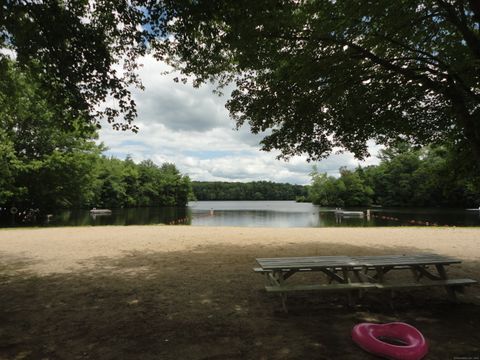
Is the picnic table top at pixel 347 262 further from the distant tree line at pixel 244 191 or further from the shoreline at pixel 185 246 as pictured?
the distant tree line at pixel 244 191

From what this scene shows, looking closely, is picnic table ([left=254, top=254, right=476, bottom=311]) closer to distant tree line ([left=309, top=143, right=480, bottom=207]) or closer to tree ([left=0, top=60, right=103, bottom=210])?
tree ([left=0, top=60, right=103, bottom=210])

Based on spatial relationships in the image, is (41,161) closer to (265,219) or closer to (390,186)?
(265,219)

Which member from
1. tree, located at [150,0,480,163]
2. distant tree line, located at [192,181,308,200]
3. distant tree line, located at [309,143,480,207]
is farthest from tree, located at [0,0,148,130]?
distant tree line, located at [192,181,308,200]

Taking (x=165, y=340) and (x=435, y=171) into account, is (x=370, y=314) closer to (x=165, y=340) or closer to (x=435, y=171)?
(x=165, y=340)

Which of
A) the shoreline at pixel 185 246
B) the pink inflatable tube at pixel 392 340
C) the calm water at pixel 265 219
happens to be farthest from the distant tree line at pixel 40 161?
the pink inflatable tube at pixel 392 340

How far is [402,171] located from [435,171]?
224 ft

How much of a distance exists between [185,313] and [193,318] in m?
0.22

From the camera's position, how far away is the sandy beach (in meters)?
3.46

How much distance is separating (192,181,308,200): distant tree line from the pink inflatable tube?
14776cm

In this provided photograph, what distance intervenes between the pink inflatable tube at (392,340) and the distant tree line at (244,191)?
147758 mm

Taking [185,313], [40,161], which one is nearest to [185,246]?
[185,313]

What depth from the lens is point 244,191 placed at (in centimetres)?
15750

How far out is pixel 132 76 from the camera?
20.7 ft

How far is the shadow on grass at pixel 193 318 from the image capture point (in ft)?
11.3
